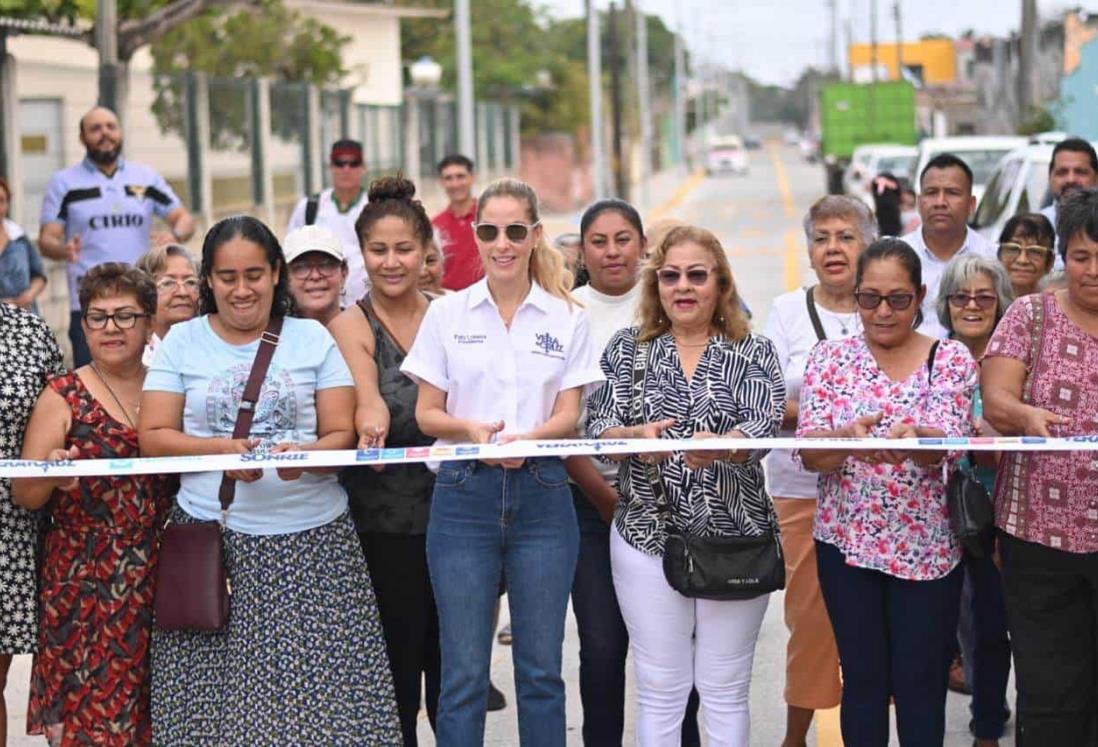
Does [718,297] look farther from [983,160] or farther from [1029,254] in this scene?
[983,160]

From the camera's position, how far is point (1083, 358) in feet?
16.8

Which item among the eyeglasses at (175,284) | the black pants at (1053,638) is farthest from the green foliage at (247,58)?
the black pants at (1053,638)

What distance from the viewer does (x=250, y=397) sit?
5.12 metres

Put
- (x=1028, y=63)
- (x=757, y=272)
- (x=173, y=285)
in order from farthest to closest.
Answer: (x=1028, y=63) → (x=757, y=272) → (x=173, y=285)

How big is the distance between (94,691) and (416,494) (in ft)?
3.74

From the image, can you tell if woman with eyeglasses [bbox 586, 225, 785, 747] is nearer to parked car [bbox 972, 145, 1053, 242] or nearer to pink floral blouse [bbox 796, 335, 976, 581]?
pink floral blouse [bbox 796, 335, 976, 581]

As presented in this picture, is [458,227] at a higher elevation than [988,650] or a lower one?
higher

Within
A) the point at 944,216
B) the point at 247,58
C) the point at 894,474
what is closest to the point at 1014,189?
the point at 944,216

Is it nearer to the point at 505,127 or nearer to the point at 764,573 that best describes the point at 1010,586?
the point at 764,573

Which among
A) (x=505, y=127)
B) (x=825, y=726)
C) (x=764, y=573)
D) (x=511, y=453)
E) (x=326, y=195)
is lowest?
(x=825, y=726)

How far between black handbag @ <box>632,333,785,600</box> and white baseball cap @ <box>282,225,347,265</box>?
1.56m

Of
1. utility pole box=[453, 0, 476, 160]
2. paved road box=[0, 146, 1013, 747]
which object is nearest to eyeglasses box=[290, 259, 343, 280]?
paved road box=[0, 146, 1013, 747]

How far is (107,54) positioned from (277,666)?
483 inches

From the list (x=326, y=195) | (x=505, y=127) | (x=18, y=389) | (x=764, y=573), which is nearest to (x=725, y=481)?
(x=764, y=573)
